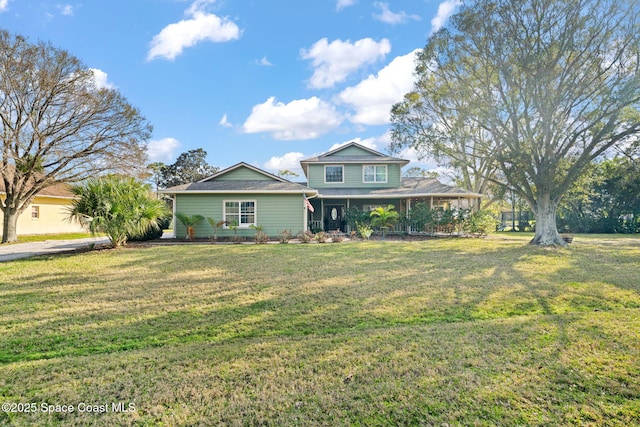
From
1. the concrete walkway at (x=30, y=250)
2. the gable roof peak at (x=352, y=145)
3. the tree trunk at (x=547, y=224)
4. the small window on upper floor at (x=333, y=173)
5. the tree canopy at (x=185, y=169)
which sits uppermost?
the tree canopy at (x=185, y=169)

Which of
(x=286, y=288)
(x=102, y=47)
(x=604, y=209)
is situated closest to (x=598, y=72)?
(x=286, y=288)

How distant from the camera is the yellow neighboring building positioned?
22469 millimetres

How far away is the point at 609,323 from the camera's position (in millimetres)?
4516

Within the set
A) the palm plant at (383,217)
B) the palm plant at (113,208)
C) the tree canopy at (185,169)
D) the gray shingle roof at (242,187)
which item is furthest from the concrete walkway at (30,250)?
the tree canopy at (185,169)

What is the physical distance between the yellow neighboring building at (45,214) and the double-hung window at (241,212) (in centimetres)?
1239

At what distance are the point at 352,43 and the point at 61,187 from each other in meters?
25.5

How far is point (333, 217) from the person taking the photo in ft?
74.9

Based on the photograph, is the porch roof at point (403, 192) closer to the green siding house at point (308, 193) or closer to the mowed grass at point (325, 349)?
the green siding house at point (308, 193)

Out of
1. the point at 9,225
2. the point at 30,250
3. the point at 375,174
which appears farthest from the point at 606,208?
the point at 9,225

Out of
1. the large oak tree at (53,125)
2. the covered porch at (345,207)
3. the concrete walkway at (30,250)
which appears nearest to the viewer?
the concrete walkway at (30,250)

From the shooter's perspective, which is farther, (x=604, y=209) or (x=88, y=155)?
(x=604, y=209)

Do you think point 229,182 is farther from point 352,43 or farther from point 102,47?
point 352,43

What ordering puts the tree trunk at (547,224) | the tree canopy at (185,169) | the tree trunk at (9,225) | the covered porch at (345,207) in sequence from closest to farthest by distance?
the tree trunk at (547,224) → the tree trunk at (9,225) → the covered porch at (345,207) → the tree canopy at (185,169)

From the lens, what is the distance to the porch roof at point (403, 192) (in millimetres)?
19234
